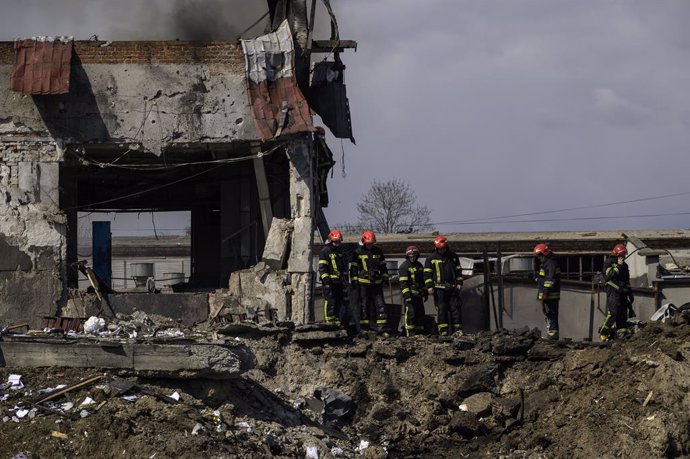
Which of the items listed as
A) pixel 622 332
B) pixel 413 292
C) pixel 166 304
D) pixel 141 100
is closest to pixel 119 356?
pixel 166 304

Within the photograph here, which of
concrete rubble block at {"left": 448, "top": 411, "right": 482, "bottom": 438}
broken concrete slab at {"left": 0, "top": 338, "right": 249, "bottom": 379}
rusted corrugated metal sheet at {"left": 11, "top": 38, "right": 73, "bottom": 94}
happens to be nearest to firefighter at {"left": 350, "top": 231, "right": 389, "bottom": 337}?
concrete rubble block at {"left": 448, "top": 411, "right": 482, "bottom": 438}

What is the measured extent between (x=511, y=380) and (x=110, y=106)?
834cm

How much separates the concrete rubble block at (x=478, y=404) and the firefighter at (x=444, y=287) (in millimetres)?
3076

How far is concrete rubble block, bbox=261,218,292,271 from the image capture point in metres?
18.5

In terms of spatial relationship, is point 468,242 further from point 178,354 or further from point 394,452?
point 178,354

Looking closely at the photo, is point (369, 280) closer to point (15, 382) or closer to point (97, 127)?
point (97, 127)

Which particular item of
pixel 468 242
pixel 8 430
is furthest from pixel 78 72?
pixel 468 242

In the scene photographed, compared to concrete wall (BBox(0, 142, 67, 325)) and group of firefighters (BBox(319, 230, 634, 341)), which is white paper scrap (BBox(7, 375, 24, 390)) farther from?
group of firefighters (BBox(319, 230, 634, 341))

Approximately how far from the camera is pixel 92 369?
11.9 m

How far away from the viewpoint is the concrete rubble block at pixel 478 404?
48.6ft

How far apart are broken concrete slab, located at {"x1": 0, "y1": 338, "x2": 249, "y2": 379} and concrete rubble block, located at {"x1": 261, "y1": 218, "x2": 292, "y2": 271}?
20.8 ft

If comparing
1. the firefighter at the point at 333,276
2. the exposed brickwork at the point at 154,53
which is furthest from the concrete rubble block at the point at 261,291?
the exposed brickwork at the point at 154,53

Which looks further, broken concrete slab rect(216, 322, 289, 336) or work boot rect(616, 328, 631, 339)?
work boot rect(616, 328, 631, 339)

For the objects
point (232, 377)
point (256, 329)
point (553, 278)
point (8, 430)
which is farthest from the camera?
point (553, 278)
